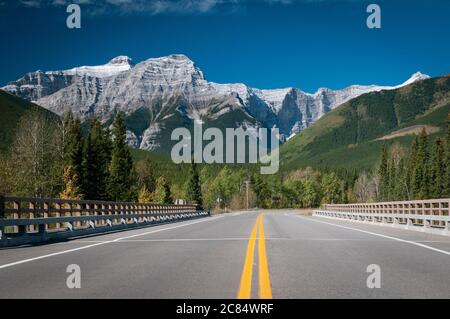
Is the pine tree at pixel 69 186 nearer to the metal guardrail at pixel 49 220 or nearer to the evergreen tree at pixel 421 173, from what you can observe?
the metal guardrail at pixel 49 220

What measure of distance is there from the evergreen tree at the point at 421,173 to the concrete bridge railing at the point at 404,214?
39.5 m

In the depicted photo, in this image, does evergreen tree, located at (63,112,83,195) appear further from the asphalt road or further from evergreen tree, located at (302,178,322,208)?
evergreen tree, located at (302,178,322,208)

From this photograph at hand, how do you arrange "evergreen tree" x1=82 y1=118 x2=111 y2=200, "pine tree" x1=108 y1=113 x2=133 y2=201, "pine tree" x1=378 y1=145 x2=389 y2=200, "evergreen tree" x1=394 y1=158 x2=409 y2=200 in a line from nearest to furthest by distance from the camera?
"evergreen tree" x1=82 y1=118 x2=111 y2=200
"pine tree" x1=108 y1=113 x2=133 y2=201
"evergreen tree" x1=394 y1=158 x2=409 y2=200
"pine tree" x1=378 y1=145 x2=389 y2=200

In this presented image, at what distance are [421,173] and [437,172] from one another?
23.4 feet

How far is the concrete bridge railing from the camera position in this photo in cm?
2115

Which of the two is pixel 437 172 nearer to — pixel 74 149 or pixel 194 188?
pixel 194 188

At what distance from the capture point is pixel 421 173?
89.8 meters

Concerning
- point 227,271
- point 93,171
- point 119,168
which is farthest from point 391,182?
point 227,271

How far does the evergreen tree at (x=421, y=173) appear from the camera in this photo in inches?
3435

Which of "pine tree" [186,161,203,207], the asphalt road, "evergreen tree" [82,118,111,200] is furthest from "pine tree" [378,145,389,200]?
the asphalt road

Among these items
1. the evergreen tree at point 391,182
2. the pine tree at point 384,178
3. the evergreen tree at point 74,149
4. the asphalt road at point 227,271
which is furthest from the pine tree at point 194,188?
the asphalt road at point 227,271

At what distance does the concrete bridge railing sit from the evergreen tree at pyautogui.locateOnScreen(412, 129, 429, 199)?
39532mm

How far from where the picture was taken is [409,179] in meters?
99.1

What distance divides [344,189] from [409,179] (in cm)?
8463
